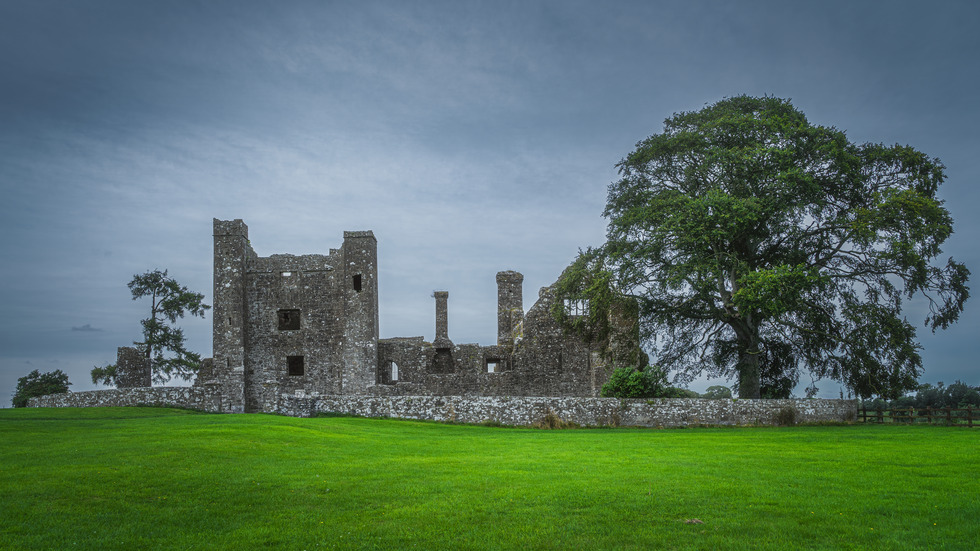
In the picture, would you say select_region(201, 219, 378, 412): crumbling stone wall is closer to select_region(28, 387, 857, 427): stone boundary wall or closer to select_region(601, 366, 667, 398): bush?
select_region(28, 387, 857, 427): stone boundary wall

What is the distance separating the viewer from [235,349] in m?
32.4

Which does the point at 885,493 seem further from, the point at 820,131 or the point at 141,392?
the point at 141,392

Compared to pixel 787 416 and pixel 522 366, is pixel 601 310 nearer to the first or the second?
pixel 522 366

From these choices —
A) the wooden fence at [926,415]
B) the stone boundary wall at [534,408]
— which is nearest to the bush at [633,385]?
the stone boundary wall at [534,408]

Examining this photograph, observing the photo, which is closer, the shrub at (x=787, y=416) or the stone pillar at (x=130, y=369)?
the shrub at (x=787, y=416)

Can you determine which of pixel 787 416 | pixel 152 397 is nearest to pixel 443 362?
pixel 152 397

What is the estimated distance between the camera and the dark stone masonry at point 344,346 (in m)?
31.2

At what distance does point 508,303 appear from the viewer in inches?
1288

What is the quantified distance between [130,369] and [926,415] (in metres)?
36.1

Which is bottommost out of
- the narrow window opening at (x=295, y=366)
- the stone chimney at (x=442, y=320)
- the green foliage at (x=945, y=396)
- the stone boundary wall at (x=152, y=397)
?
the green foliage at (x=945, y=396)

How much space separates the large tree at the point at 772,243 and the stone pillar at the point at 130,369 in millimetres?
21801

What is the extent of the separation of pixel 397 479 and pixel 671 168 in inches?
878

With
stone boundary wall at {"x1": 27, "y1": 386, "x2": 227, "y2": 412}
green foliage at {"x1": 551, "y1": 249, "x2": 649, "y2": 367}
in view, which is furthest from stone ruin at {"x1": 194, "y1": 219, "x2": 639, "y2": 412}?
stone boundary wall at {"x1": 27, "y1": 386, "x2": 227, "y2": 412}

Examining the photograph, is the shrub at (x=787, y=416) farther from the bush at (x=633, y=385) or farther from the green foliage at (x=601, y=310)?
the green foliage at (x=601, y=310)
